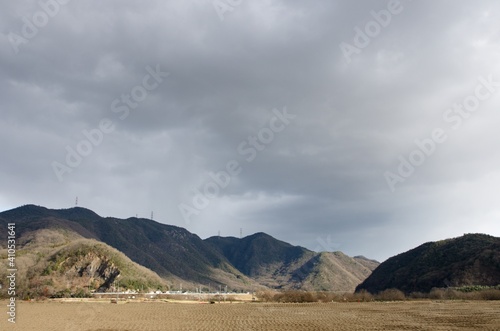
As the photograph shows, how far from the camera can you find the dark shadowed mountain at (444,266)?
118556mm

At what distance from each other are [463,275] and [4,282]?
130709 mm

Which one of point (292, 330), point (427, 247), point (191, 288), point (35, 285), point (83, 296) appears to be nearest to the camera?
point (292, 330)

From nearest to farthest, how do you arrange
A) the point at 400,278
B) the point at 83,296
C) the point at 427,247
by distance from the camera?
the point at 83,296 < the point at 400,278 < the point at 427,247

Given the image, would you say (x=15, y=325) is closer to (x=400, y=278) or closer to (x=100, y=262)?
(x=100, y=262)

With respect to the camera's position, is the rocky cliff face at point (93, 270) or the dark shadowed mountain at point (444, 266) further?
the rocky cliff face at point (93, 270)

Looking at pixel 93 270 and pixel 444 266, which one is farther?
pixel 444 266

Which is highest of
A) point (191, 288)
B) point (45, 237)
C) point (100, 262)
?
point (45, 237)

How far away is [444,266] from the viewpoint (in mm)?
133625

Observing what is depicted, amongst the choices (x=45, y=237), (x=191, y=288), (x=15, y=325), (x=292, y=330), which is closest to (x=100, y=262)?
(x=45, y=237)

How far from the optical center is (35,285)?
112500 mm

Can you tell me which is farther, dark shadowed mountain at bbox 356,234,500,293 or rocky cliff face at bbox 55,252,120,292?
rocky cliff face at bbox 55,252,120,292

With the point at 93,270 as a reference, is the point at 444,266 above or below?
below

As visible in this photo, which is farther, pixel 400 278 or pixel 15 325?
pixel 400 278

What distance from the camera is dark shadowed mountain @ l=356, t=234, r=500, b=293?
389 ft
